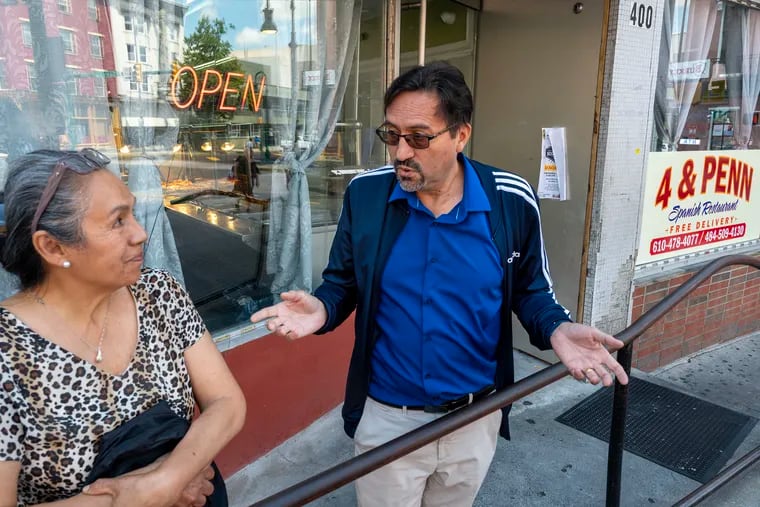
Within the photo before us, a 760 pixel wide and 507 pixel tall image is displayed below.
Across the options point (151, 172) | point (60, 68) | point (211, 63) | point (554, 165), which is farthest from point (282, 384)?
point (554, 165)

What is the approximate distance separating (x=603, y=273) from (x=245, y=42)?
2880mm

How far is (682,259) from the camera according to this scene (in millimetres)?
4734

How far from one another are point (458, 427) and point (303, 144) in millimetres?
2410

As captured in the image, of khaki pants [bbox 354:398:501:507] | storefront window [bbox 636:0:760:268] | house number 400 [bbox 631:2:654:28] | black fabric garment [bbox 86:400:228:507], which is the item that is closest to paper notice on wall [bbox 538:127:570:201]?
storefront window [bbox 636:0:760:268]

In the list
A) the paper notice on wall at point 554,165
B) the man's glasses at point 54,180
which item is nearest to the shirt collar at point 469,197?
A: the man's glasses at point 54,180

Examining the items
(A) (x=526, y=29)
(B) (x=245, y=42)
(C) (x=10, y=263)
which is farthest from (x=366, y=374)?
(A) (x=526, y=29)

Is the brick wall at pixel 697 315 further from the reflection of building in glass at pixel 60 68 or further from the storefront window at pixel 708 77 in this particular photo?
the reflection of building in glass at pixel 60 68

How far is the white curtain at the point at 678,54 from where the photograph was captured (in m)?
4.35

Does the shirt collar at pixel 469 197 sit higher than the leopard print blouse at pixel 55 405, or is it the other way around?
the shirt collar at pixel 469 197

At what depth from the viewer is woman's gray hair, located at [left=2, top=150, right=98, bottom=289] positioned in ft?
4.41

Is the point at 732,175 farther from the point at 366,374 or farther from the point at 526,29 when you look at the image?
the point at 366,374

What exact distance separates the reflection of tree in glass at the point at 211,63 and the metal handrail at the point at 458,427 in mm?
2202

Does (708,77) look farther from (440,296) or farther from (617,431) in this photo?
(440,296)

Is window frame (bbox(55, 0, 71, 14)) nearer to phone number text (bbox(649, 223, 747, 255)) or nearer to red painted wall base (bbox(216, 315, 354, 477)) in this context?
red painted wall base (bbox(216, 315, 354, 477))
